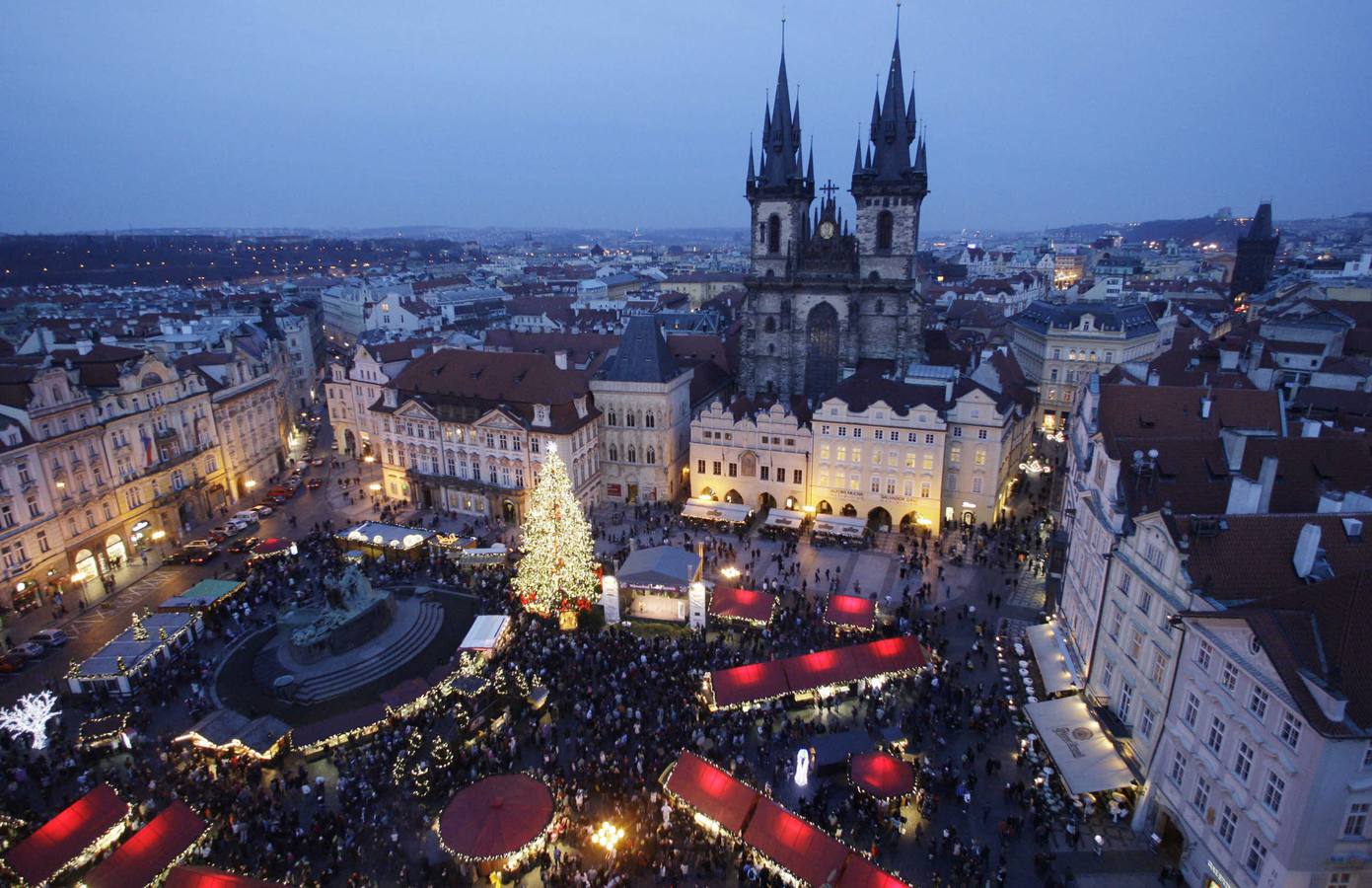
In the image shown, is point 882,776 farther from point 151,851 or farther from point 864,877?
point 151,851

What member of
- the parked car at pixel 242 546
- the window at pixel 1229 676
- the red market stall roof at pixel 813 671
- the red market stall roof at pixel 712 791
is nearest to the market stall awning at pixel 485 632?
the red market stall roof at pixel 813 671

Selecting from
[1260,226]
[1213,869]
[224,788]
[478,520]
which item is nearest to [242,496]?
[478,520]

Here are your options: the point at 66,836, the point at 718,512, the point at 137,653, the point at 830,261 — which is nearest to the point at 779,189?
the point at 830,261

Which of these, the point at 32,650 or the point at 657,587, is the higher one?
the point at 657,587

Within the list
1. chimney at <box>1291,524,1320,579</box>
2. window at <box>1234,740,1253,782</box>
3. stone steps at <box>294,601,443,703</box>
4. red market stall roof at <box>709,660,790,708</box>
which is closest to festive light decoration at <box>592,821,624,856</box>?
red market stall roof at <box>709,660,790,708</box>

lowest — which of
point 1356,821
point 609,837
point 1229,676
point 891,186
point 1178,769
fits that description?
point 609,837

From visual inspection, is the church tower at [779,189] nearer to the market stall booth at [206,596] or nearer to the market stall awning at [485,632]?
the market stall awning at [485,632]

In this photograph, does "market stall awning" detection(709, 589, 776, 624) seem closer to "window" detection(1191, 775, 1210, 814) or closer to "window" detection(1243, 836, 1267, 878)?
"window" detection(1191, 775, 1210, 814)
